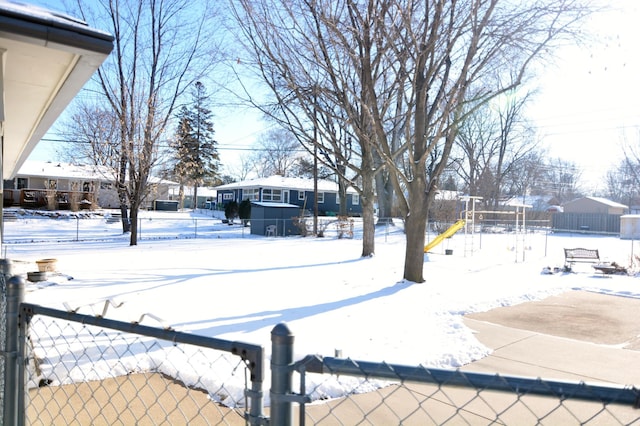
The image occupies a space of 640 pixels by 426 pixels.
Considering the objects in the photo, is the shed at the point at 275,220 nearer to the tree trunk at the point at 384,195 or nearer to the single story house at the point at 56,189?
the tree trunk at the point at 384,195

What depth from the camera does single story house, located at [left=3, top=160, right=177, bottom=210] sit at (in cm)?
3497

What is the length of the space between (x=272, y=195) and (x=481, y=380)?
124 feet

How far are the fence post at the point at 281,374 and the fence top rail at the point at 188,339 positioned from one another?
0.23 ft

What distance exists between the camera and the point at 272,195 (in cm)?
3881

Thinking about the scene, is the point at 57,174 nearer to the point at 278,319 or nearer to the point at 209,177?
the point at 209,177

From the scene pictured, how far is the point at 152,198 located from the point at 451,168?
90.5 ft

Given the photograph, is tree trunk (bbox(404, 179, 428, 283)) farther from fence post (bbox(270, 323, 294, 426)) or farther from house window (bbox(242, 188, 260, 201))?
house window (bbox(242, 188, 260, 201))

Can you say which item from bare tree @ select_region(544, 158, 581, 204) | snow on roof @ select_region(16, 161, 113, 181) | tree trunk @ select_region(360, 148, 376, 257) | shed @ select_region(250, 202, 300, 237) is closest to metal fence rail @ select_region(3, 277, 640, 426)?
tree trunk @ select_region(360, 148, 376, 257)

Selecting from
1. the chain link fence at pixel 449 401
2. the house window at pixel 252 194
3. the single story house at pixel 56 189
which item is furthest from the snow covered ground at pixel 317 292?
the house window at pixel 252 194

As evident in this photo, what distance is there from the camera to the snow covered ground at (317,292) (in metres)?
5.59

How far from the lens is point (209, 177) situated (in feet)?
174

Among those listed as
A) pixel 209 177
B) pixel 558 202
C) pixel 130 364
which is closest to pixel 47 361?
pixel 130 364

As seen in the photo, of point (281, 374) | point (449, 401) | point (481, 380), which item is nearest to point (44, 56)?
point (281, 374)

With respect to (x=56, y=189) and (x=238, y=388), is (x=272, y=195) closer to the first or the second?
(x=56, y=189)
